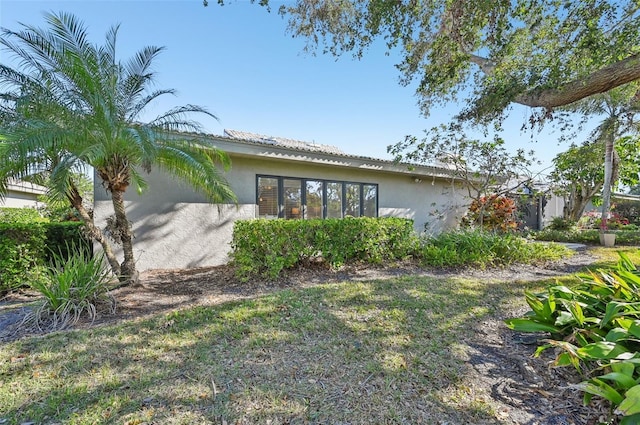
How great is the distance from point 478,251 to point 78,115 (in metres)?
8.64

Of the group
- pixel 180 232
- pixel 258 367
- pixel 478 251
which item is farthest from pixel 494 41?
pixel 180 232

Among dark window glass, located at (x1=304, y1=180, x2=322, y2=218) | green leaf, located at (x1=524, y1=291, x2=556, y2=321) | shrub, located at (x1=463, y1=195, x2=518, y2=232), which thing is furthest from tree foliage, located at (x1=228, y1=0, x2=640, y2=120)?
shrub, located at (x1=463, y1=195, x2=518, y2=232)

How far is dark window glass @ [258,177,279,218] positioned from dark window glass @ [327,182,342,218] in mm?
1844

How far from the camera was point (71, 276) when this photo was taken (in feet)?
13.6

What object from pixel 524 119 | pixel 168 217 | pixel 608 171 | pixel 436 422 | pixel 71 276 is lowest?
pixel 436 422

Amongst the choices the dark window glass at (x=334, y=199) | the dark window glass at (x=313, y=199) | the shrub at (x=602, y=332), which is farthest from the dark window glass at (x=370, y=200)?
the shrub at (x=602, y=332)

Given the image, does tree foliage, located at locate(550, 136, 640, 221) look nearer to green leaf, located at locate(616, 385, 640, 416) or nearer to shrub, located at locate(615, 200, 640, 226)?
shrub, located at locate(615, 200, 640, 226)

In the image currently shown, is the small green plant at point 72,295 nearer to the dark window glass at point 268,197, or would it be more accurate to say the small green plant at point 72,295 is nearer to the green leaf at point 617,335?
the dark window glass at point 268,197

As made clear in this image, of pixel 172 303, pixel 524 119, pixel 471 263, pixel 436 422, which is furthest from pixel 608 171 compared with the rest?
pixel 172 303

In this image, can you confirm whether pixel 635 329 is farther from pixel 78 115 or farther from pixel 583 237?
pixel 583 237

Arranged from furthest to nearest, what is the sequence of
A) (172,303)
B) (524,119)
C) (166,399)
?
(524,119) < (172,303) < (166,399)

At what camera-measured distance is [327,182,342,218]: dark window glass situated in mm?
9430

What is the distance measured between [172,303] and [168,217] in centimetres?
324

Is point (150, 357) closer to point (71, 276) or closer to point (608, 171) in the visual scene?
point (71, 276)
